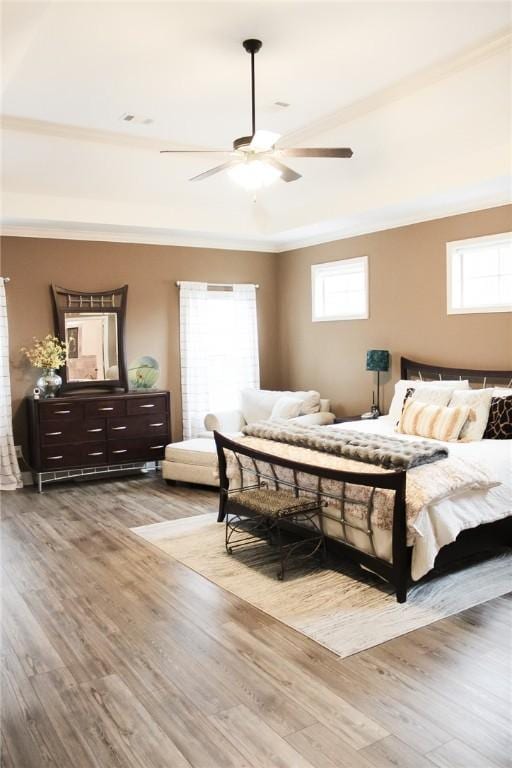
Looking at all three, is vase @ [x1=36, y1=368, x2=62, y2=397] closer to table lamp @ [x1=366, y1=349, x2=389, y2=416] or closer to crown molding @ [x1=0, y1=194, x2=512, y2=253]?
crown molding @ [x1=0, y1=194, x2=512, y2=253]

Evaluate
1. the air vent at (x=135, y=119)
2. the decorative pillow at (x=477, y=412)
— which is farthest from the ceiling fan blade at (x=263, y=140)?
the decorative pillow at (x=477, y=412)

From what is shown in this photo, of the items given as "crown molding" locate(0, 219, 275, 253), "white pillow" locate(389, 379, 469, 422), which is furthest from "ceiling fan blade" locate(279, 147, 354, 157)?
"crown molding" locate(0, 219, 275, 253)

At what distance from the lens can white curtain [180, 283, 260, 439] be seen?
7.50 meters

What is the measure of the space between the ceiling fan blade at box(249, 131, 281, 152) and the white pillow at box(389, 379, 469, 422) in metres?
2.64

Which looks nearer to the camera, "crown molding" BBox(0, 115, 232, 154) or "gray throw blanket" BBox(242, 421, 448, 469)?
"gray throw blanket" BBox(242, 421, 448, 469)

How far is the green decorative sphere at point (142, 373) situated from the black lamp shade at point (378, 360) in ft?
7.90

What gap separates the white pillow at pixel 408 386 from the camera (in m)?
5.40

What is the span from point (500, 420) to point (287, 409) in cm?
242

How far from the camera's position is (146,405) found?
6.79 metres

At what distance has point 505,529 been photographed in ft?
13.7

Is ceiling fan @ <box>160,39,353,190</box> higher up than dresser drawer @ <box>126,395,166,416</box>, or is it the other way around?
ceiling fan @ <box>160,39,353,190</box>

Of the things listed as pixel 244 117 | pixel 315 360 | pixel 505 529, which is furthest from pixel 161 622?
pixel 315 360

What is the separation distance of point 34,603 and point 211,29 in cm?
337

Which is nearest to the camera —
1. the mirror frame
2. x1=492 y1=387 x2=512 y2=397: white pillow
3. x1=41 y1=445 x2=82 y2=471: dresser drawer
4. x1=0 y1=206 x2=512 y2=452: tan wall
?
x1=492 y1=387 x2=512 y2=397: white pillow
